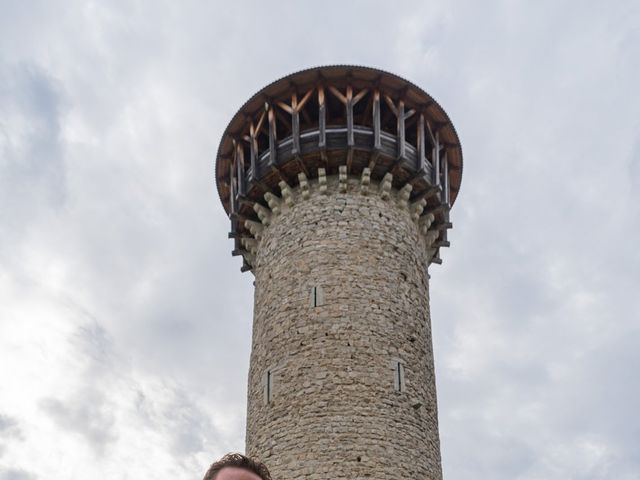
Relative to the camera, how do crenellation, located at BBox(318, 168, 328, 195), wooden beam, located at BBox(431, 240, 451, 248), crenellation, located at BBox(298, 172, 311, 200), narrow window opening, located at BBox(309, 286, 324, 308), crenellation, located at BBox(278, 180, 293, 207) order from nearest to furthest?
narrow window opening, located at BBox(309, 286, 324, 308)
crenellation, located at BBox(318, 168, 328, 195)
crenellation, located at BBox(298, 172, 311, 200)
crenellation, located at BBox(278, 180, 293, 207)
wooden beam, located at BBox(431, 240, 451, 248)

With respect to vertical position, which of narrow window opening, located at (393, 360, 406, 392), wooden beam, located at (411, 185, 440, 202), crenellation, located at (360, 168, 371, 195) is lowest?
narrow window opening, located at (393, 360, 406, 392)

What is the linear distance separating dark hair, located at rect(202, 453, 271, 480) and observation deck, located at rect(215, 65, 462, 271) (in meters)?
11.7

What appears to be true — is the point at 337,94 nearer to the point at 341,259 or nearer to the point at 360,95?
the point at 360,95

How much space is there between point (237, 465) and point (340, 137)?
12.2 m

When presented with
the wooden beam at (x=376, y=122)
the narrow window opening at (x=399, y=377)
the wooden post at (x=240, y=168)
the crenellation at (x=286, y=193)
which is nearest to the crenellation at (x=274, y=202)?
the crenellation at (x=286, y=193)

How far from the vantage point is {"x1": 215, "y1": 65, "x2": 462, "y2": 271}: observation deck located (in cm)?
1478

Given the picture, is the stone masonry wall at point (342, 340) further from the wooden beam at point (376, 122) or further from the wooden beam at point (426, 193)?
the wooden beam at point (376, 122)

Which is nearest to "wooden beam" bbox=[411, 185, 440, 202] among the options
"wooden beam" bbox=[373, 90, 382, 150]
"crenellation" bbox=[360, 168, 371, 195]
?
"crenellation" bbox=[360, 168, 371, 195]

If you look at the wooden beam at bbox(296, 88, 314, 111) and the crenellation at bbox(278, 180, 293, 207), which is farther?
the wooden beam at bbox(296, 88, 314, 111)

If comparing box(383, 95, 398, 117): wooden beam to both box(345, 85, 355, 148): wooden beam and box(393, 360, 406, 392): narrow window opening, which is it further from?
box(393, 360, 406, 392): narrow window opening

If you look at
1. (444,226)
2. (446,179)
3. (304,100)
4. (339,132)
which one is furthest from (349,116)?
(444,226)

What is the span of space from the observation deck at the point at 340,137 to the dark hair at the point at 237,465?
11682 mm

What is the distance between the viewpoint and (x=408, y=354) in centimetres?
1315

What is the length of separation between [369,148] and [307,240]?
2273 millimetres
